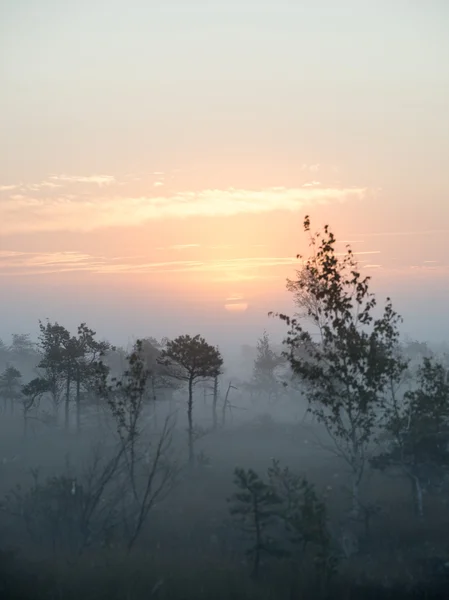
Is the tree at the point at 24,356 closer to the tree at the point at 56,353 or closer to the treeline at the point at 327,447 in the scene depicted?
the tree at the point at 56,353

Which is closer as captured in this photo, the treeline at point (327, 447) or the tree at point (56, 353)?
the treeline at point (327, 447)

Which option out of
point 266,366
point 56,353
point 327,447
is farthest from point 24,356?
point 327,447

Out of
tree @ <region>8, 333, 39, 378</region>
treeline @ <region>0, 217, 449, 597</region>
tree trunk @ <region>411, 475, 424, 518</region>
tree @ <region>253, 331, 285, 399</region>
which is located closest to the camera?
treeline @ <region>0, 217, 449, 597</region>

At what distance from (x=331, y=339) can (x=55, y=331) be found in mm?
27586

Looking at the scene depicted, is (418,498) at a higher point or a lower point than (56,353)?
lower

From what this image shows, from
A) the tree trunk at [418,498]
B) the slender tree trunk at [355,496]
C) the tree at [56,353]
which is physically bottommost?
the tree trunk at [418,498]

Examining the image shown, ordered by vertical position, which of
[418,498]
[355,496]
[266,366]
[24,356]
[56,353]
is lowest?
[418,498]

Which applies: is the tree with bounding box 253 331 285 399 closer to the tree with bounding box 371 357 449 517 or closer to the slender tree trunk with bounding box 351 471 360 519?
the tree with bounding box 371 357 449 517

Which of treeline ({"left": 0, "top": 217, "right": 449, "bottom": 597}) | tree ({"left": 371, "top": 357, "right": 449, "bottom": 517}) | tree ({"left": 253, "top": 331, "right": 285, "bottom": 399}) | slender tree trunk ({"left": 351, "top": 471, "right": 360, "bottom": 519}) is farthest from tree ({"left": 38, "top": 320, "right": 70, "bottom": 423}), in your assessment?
tree ({"left": 253, "top": 331, "right": 285, "bottom": 399})

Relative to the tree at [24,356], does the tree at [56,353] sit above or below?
above

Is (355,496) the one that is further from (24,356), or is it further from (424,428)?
(24,356)

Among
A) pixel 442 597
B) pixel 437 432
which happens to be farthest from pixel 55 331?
Result: pixel 442 597

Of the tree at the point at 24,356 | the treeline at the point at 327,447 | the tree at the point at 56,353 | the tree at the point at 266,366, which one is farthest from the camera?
the tree at the point at 24,356

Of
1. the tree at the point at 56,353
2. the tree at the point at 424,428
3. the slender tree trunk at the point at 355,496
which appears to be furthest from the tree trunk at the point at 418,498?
the tree at the point at 56,353
